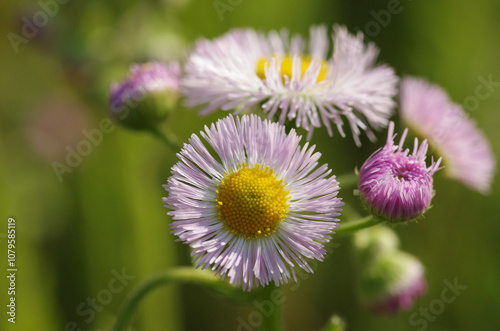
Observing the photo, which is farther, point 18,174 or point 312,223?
point 18,174

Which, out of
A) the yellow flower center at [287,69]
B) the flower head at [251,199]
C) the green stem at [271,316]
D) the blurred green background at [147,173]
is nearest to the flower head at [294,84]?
the yellow flower center at [287,69]

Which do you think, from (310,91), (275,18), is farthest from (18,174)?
(310,91)

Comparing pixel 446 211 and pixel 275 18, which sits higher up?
pixel 275 18

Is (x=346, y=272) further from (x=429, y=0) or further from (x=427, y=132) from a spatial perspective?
(x=429, y=0)

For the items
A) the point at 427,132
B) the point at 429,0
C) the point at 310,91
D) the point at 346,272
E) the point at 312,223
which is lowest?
the point at 346,272

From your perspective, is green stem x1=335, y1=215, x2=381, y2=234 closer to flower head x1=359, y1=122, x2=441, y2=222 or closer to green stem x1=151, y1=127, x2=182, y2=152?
flower head x1=359, y1=122, x2=441, y2=222

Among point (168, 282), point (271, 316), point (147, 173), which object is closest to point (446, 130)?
point (271, 316)
